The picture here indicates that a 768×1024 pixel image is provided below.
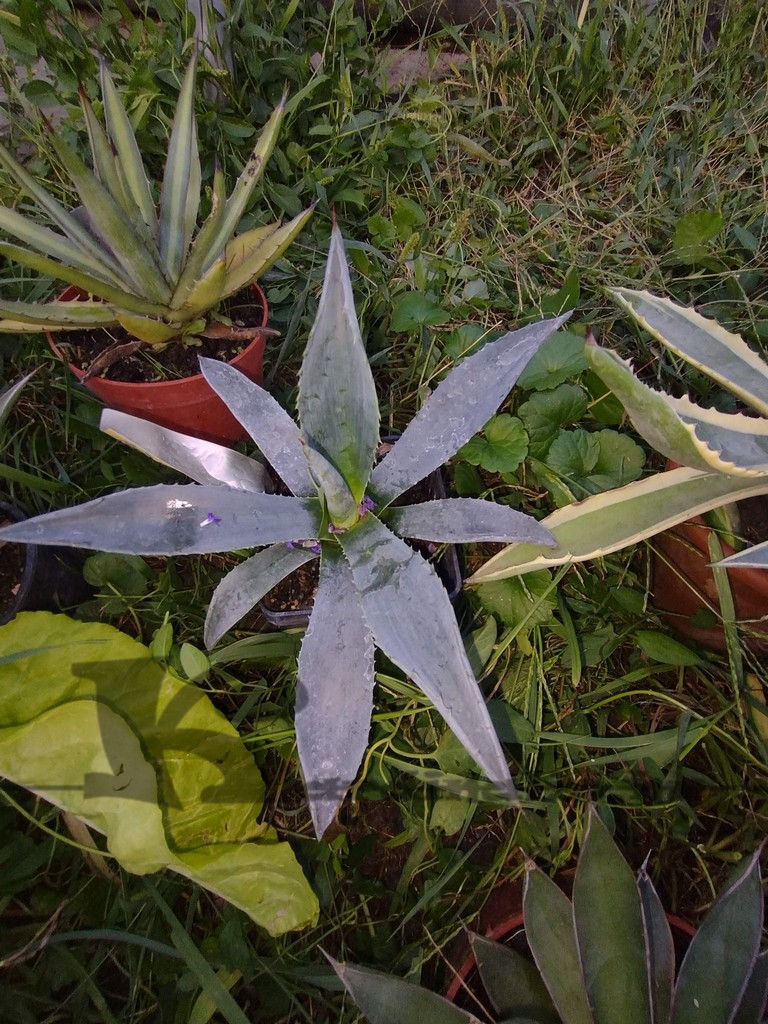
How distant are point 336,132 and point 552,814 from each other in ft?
5.36

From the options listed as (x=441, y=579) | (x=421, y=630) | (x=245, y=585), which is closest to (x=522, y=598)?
(x=441, y=579)

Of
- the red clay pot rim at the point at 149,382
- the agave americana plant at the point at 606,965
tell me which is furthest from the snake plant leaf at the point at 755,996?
the red clay pot rim at the point at 149,382

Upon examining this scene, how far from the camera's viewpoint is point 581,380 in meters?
1.21

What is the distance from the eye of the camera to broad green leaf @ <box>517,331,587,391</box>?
1.12m

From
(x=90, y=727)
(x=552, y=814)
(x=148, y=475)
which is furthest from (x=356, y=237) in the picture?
(x=552, y=814)

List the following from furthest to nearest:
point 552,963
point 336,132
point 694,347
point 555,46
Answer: point 555,46
point 336,132
point 694,347
point 552,963

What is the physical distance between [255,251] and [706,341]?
78 centimetres

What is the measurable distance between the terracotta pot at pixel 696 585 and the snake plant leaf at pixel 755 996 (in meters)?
0.47

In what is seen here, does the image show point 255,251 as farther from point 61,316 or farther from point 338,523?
point 338,523

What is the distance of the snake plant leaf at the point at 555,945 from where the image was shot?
2.36 feet

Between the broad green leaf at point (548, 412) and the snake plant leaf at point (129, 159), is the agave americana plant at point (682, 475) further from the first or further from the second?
the snake plant leaf at point (129, 159)

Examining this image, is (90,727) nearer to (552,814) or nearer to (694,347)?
(552,814)

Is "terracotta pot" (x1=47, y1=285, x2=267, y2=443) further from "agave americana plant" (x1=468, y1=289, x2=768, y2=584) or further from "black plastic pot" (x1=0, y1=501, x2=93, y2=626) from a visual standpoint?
"agave americana plant" (x1=468, y1=289, x2=768, y2=584)

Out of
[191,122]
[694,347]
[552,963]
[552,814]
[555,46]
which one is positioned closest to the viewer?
[552,963]
